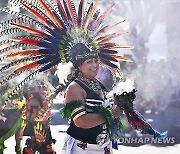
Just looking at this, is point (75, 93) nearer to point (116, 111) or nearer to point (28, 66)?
point (116, 111)

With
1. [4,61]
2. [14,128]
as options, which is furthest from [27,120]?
[4,61]

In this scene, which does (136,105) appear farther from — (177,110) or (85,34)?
(85,34)

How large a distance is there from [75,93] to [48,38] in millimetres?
498

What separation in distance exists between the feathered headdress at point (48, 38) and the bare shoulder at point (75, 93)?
21 centimetres

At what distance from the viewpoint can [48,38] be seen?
285 centimetres

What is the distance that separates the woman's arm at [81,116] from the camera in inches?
99.7

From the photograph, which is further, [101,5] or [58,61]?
[101,5]

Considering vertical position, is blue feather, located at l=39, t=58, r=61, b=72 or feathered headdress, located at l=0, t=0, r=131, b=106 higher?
feathered headdress, located at l=0, t=0, r=131, b=106

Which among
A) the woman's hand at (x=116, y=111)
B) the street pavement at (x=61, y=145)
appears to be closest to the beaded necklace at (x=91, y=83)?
the woman's hand at (x=116, y=111)

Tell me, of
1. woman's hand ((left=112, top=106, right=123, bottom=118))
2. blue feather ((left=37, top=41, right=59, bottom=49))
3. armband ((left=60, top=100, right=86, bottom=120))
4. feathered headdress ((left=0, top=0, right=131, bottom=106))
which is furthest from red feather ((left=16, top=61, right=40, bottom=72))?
woman's hand ((left=112, top=106, right=123, bottom=118))

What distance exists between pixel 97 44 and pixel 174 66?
5.45ft

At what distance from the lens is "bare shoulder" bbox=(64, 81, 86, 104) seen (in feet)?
8.51

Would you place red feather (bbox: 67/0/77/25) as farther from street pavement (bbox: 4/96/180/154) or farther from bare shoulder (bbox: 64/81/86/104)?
street pavement (bbox: 4/96/180/154)

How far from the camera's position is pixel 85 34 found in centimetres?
290
